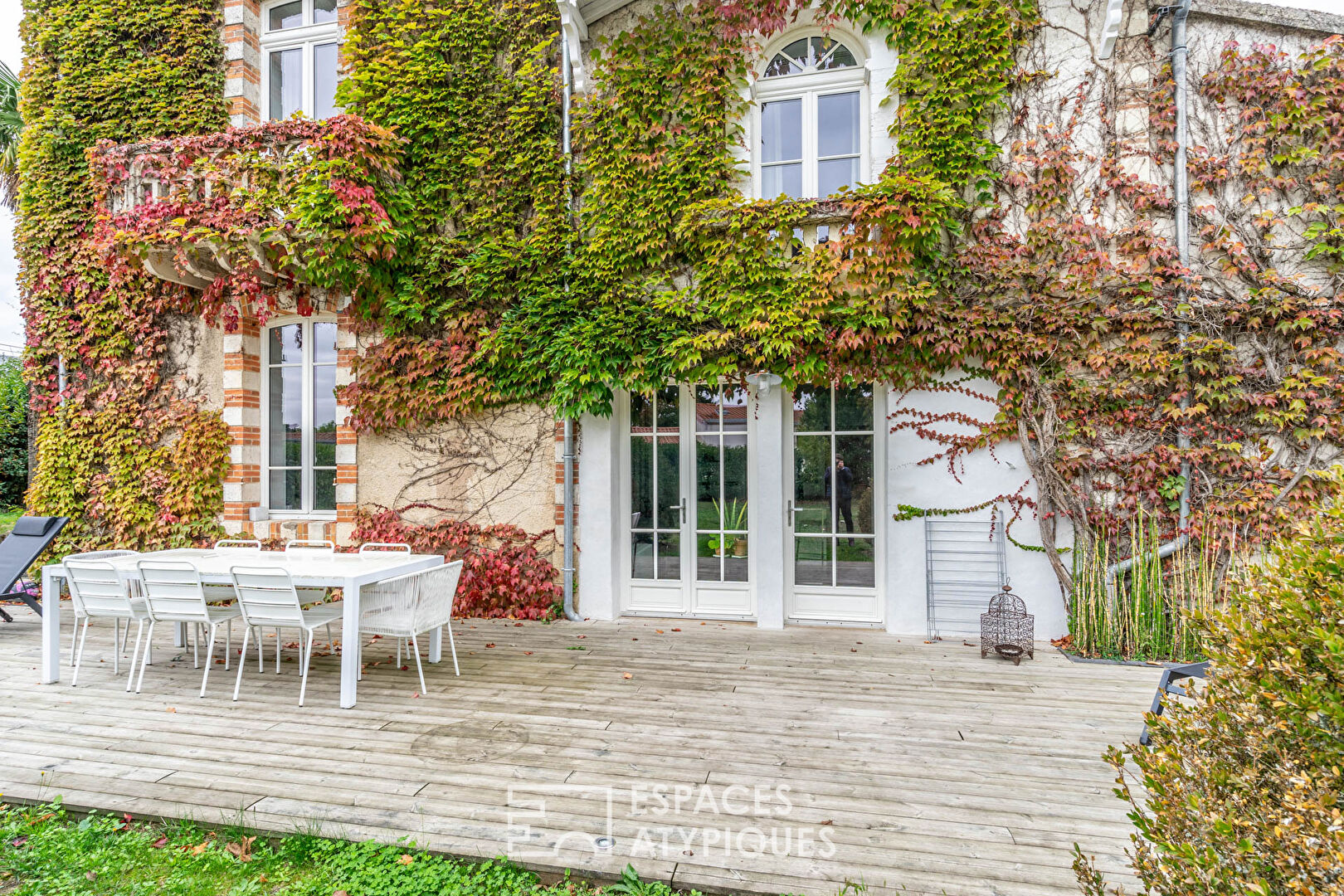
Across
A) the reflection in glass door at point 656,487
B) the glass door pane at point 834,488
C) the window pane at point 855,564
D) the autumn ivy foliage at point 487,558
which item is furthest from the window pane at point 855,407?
the autumn ivy foliage at point 487,558

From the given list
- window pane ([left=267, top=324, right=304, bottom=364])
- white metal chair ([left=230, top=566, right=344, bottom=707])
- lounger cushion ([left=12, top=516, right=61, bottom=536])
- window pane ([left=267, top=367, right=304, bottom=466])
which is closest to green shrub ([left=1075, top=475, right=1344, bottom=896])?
white metal chair ([left=230, top=566, right=344, bottom=707])

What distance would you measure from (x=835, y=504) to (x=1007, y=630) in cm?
164

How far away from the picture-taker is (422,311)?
6.45 meters

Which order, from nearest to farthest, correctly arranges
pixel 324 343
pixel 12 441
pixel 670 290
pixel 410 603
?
pixel 410 603 < pixel 670 290 < pixel 324 343 < pixel 12 441

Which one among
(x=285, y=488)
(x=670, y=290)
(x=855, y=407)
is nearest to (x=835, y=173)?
(x=670, y=290)

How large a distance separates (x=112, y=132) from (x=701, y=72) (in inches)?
235

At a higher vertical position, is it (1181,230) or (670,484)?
(1181,230)

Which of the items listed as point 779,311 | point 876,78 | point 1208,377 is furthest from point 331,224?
point 1208,377

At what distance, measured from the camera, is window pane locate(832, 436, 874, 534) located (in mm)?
6004

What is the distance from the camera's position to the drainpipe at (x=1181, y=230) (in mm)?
5223

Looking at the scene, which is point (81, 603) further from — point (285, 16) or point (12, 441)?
point (12, 441)

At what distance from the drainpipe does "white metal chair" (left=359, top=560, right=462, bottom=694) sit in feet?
15.6

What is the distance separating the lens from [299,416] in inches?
281

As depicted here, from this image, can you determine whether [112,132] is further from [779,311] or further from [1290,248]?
[1290,248]
